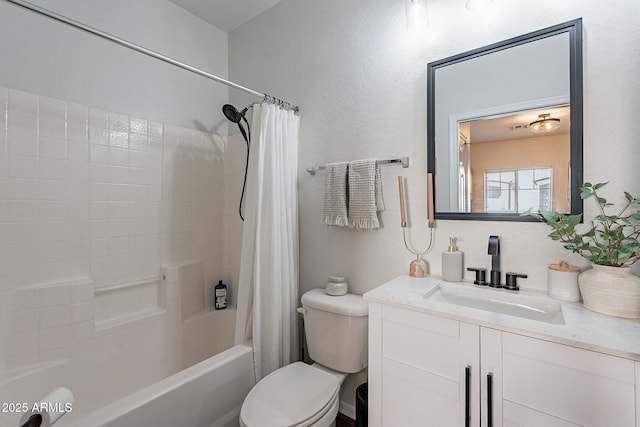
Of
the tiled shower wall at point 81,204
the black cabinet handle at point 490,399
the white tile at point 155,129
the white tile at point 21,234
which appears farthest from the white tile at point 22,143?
the black cabinet handle at point 490,399

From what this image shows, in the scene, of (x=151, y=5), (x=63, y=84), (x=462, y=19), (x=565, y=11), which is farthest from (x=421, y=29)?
(x=63, y=84)

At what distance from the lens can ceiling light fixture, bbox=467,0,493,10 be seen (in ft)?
3.89

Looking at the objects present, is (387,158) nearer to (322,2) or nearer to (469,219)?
(469,219)

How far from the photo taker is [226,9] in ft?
6.79

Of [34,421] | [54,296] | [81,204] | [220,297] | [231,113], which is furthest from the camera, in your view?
[220,297]

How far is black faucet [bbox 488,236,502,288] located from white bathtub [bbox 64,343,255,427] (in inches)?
47.4

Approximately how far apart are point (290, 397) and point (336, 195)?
0.95m

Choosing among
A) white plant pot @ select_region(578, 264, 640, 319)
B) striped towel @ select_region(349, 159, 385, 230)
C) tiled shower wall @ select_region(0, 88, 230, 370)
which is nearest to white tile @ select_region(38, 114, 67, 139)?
tiled shower wall @ select_region(0, 88, 230, 370)

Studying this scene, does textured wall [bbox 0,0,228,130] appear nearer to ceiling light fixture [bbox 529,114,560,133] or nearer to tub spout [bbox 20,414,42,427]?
tub spout [bbox 20,414,42,427]

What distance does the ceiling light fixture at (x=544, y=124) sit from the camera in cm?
107

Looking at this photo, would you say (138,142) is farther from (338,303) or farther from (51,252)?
(338,303)

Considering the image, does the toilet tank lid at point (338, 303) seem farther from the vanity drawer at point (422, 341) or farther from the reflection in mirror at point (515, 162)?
the reflection in mirror at point (515, 162)

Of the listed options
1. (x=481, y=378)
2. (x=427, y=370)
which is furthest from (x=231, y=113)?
(x=481, y=378)

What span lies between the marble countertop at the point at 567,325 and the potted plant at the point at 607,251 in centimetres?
4
